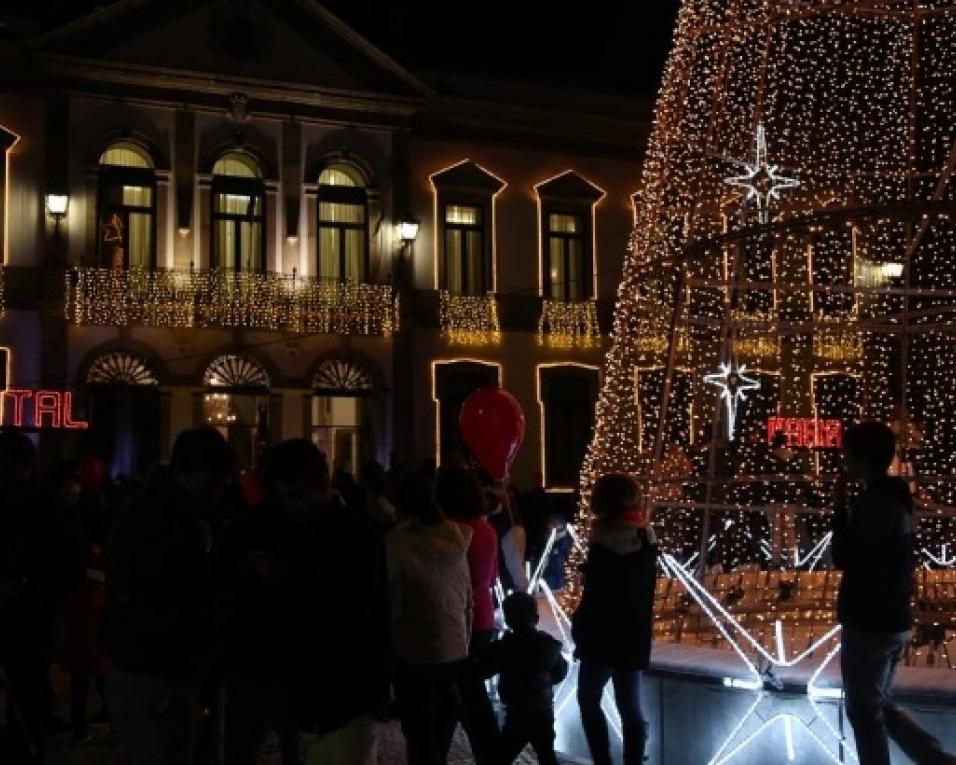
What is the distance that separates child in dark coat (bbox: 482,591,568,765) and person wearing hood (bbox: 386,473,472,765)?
47 centimetres

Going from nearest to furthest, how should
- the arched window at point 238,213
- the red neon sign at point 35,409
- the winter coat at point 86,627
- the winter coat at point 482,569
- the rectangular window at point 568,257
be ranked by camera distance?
the winter coat at point 482,569
the winter coat at point 86,627
the red neon sign at point 35,409
the arched window at point 238,213
the rectangular window at point 568,257

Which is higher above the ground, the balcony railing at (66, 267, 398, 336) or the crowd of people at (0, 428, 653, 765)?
the balcony railing at (66, 267, 398, 336)

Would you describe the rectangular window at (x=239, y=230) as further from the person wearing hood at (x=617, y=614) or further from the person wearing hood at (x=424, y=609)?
the person wearing hood at (x=424, y=609)

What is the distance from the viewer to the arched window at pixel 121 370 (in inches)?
896

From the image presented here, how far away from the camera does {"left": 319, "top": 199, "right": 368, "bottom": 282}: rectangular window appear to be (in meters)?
24.6

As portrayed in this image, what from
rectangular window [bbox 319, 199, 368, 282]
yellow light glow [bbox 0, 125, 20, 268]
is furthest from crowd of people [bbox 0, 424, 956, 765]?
rectangular window [bbox 319, 199, 368, 282]

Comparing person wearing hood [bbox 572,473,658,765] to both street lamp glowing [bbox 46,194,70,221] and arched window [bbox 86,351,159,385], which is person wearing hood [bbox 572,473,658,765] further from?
street lamp glowing [bbox 46,194,70,221]

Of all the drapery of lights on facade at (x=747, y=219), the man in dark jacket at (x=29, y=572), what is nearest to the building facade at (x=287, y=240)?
the drapery of lights on facade at (x=747, y=219)

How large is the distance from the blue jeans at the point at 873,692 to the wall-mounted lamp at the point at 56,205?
18845 mm

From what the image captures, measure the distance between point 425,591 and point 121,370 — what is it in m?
17.8

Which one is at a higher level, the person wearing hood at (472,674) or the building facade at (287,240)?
the building facade at (287,240)

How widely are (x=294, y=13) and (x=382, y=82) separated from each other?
194cm

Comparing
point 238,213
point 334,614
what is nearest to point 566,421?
point 238,213

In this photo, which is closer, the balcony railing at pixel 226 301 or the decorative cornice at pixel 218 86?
the balcony railing at pixel 226 301
